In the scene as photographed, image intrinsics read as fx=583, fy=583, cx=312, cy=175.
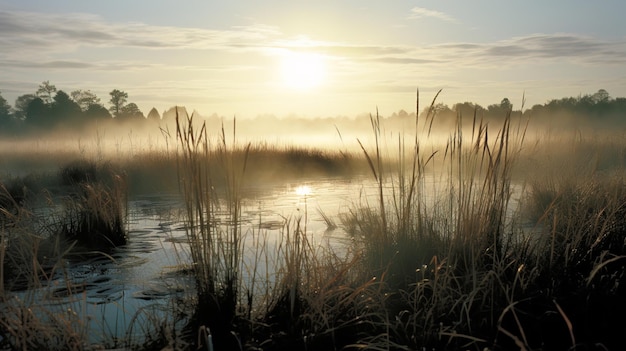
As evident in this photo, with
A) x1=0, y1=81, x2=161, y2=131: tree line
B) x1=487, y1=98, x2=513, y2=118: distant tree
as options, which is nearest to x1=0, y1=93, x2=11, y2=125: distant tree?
x1=0, y1=81, x2=161, y2=131: tree line

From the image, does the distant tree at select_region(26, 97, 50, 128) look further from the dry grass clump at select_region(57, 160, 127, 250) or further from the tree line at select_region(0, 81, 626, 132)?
the dry grass clump at select_region(57, 160, 127, 250)

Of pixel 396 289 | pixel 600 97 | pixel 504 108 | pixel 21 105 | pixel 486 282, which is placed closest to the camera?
pixel 486 282

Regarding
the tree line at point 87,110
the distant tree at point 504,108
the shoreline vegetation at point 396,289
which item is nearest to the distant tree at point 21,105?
the tree line at point 87,110

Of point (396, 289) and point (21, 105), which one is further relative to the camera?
point (21, 105)

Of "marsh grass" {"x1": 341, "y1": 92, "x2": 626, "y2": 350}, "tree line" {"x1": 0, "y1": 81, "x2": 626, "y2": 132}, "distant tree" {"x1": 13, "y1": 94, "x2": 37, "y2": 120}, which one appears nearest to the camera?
"marsh grass" {"x1": 341, "y1": 92, "x2": 626, "y2": 350}

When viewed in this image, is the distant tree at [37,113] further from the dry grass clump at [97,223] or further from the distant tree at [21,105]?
the dry grass clump at [97,223]

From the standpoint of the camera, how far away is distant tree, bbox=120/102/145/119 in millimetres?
45316

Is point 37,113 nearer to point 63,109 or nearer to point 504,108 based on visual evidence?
point 63,109

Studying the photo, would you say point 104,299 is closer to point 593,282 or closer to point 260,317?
point 260,317

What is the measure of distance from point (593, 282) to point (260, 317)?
1797mm

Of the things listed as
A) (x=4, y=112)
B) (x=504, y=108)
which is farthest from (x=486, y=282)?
(x=4, y=112)

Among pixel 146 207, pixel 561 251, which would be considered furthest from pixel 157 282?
→ pixel 146 207

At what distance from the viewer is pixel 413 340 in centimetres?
262

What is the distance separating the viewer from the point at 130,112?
154 ft
